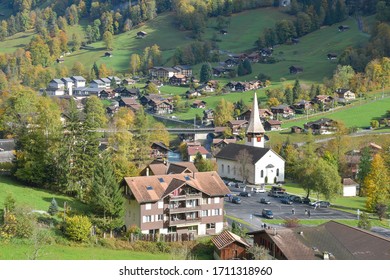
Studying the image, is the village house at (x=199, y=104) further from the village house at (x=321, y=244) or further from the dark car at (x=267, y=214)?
the village house at (x=321, y=244)

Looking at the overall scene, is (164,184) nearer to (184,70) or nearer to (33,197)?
(33,197)

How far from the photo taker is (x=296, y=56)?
111125mm

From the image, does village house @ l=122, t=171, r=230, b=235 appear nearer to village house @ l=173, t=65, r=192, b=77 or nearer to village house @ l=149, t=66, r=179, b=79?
village house @ l=149, t=66, r=179, b=79

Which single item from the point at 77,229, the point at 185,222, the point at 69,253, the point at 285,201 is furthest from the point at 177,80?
the point at 69,253

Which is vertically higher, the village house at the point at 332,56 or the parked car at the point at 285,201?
the village house at the point at 332,56

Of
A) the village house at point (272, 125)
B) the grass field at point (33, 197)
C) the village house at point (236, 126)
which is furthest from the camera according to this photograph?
the village house at point (236, 126)

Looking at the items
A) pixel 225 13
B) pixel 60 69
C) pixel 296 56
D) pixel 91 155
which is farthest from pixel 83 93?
pixel 91 155

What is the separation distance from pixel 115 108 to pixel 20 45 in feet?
196

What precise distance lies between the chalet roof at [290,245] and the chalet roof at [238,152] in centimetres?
2585

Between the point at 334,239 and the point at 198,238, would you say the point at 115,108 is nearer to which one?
the point at 198,238

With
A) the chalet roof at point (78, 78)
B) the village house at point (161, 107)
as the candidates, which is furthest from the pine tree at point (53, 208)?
the chalet roof at point (78, 78)

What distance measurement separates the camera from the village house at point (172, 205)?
116 feet

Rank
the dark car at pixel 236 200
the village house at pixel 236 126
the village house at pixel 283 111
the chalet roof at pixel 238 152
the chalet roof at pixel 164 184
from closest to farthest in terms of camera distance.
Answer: the chalet roof at pixel 164 184
the dark car at pixel 236 200
the chalet roof at pixel 238 152
the village house at pixel 236 126
the village house at pixel 283 111

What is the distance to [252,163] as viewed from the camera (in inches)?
2179
